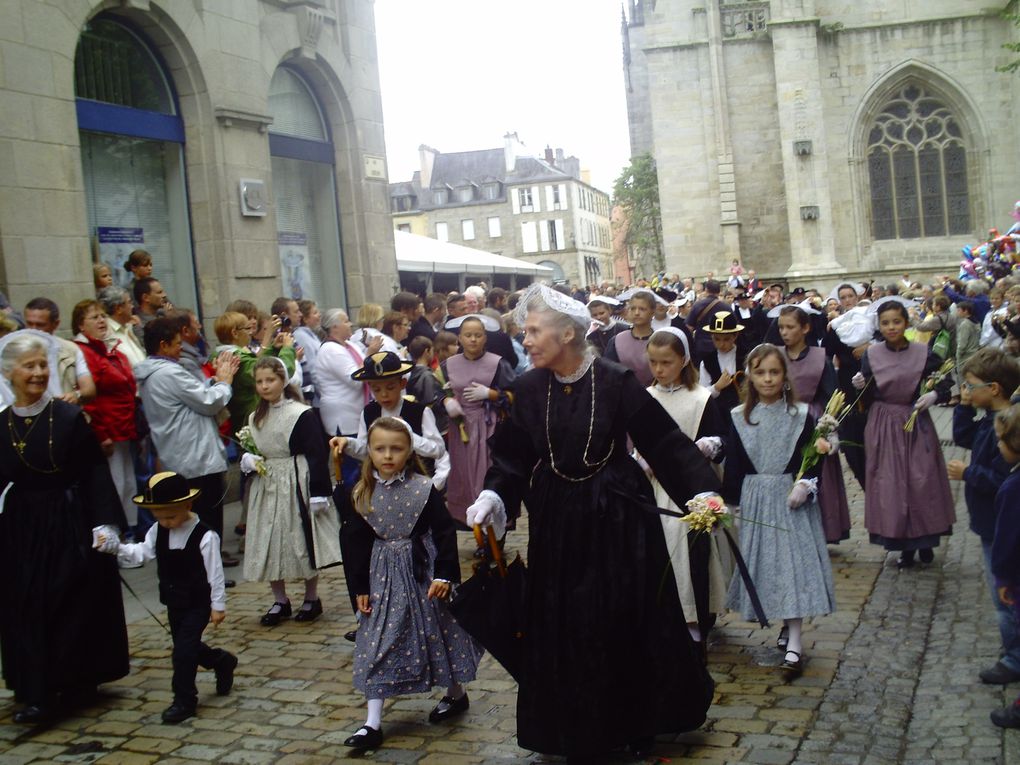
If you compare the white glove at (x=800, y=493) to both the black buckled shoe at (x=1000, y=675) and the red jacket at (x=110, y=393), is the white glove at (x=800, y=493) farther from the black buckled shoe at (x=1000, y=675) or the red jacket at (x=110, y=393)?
the red jacket at (x=110, y=393)

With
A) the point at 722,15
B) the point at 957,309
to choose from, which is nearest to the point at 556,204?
the point at 722,15

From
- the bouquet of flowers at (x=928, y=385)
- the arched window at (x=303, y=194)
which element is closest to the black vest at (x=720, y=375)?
the bouquet of flowers at (x=928, y=385)

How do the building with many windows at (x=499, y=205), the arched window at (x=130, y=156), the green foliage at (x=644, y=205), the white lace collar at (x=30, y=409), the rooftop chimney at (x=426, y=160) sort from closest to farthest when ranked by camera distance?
1. the white lace collar at (x=30, y=409)
2. the arched window at (x=130, y=156)
3. the green foliage at (x=644, y=205)
4. the building with many windows at (x=499, y=205)
5. the rooftop chimney at (x=426, y=160)

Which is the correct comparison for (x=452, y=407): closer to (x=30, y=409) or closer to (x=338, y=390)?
(x=338, y=390)

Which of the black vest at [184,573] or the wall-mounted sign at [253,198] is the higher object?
the wall-mounted sign at [253,198]

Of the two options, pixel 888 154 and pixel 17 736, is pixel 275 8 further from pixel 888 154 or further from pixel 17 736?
pixel 888 154

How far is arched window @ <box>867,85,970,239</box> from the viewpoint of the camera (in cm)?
3036

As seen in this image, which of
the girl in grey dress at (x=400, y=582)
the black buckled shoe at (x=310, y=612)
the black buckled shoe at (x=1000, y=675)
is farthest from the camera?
the black buckled shoe at (x=310, y=612)

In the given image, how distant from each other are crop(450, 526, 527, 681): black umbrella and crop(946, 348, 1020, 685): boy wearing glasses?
2.23 metres

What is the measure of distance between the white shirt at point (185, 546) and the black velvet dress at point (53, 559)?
22 centimetres

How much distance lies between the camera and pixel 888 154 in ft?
100

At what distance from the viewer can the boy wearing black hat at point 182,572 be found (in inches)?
214

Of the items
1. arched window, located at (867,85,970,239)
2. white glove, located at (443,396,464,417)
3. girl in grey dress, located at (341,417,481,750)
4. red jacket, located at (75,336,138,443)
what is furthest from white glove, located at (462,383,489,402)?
arched window, located at (867,85,970,239)

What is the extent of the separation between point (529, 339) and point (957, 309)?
1206 cm
